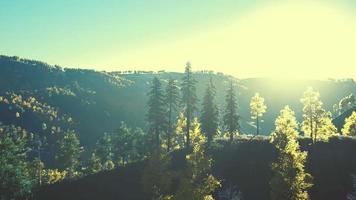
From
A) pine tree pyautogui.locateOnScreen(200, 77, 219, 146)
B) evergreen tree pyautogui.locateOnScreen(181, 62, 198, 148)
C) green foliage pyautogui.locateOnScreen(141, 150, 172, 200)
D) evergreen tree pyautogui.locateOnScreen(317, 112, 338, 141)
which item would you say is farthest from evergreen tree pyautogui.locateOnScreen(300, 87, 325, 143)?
green foliage pyautogui.locateOnScreen(141, 150, 172, 200)

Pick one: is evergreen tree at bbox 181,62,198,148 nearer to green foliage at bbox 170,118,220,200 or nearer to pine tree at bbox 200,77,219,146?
pine tree at bbox 200,77,219,146

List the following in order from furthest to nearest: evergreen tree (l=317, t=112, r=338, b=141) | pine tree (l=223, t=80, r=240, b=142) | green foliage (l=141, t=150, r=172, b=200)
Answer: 1. pine tree (l=223, t=80, r=240, b=142)
2. evergreen tree (l=317, t=112, r=338, b=141)
3. green foliage (l=141, t=150, r=172, b=200)

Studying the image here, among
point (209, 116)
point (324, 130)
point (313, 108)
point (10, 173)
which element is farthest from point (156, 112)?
point (10, 173)

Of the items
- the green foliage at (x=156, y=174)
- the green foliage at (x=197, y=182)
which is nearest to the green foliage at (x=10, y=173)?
the green foliage at (x=197, y=182)

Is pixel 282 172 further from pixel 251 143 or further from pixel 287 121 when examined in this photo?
pixel 251 143

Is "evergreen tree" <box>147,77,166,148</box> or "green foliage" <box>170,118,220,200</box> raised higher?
"evergreen tree" <box>147,77,166,148</box>

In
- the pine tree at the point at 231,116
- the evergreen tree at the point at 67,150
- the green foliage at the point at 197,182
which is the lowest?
the evergreen tree at the point at 67,150

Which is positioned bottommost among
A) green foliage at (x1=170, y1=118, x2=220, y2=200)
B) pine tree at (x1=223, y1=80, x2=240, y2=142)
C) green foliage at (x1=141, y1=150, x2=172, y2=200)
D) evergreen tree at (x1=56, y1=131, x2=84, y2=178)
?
evergreen tree at (x1=56, y1=131, x2=84, y2=178)

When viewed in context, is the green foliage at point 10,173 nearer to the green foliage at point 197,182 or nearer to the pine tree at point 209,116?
the green foliage at point 197,182

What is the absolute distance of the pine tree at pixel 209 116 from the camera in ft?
272

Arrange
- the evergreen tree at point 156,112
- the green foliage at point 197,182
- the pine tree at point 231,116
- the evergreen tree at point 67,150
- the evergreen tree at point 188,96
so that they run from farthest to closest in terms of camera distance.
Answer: the evergreen tree at point 67,150 → the pine tree at point 231,116 → the evergreen tree at point 188,96 → the evergreen tree at point 156,112 → the green foliage at point 197,182

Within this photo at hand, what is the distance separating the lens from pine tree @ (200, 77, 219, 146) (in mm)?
82938

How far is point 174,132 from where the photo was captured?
97.1 meters

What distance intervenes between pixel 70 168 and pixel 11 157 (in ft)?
196
